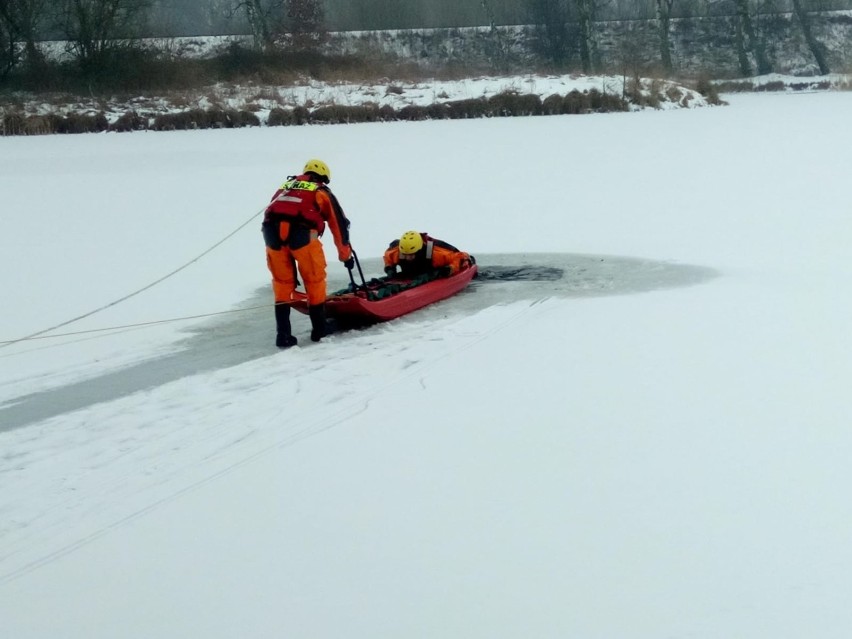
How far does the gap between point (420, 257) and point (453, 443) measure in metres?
3.40

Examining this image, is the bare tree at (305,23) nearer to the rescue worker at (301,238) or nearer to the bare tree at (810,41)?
the bare tree at (810,41)

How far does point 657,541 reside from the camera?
10.8ft

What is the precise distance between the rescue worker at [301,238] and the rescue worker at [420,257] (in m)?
1.19

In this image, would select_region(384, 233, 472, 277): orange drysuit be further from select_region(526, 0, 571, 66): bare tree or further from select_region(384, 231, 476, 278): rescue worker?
select_region(526, 0, 571, 66): bare tree

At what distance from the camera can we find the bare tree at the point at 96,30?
84.0 feet

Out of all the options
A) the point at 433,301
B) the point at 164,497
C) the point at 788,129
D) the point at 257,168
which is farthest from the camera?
the point at 788,129

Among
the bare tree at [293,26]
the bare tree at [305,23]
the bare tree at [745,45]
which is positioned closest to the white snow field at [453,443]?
the bare tree at [293,26]

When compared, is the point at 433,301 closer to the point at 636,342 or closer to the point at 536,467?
the point at 636,342

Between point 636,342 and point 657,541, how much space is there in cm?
256

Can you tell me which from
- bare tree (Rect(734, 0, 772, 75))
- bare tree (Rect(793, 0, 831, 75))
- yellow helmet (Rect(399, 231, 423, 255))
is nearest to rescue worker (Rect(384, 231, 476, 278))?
yellow helmet (Rect(399, 231, 423, 255))

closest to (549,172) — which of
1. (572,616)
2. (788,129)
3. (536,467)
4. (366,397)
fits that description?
(788,129)

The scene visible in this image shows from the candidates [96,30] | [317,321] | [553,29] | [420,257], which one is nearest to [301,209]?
[317,321]

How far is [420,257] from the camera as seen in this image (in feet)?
24.7

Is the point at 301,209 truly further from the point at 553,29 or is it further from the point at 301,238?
the point at 553,29
